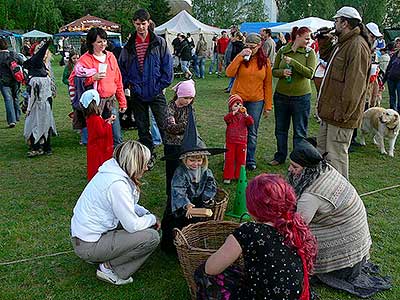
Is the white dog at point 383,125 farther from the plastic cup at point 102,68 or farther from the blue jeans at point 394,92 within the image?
the plastic cup at point 102,68

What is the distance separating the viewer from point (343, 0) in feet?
163

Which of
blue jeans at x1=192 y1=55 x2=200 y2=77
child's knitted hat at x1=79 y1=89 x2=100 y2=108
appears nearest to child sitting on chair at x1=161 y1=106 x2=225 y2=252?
child's knitted hat at x1=79 y1=89 x2=100 y2=108

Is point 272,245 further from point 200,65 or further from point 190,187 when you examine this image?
point 200,65

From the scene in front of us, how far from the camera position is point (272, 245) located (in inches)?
89.0

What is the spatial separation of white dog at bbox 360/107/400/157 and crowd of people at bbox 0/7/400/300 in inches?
46.0

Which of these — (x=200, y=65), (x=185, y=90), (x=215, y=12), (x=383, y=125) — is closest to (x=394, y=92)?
(x=383, y=125)

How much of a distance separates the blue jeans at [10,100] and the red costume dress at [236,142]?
5.08 m

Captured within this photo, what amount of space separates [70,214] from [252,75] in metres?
2.69

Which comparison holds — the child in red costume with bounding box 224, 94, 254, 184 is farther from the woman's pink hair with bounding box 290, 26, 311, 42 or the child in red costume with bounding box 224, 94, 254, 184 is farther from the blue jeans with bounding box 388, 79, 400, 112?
the blue jeans with bounding box 388, 79, 400, 112

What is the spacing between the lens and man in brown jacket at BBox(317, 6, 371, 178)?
4.47 meters

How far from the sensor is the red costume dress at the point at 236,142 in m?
5.55

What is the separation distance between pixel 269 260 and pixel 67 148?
5.70 m

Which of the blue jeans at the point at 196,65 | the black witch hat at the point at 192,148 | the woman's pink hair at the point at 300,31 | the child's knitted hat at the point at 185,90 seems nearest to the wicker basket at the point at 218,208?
the black witch hat at the point at 192,148

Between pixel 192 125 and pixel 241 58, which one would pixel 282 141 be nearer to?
pixel 241 58
